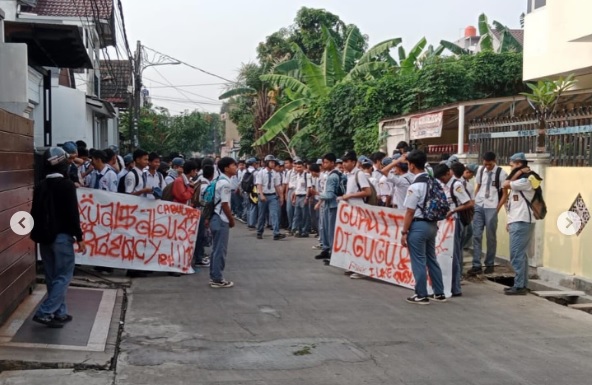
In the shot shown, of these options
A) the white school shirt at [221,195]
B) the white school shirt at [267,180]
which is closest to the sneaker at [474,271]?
the white school shirt at [221,195]

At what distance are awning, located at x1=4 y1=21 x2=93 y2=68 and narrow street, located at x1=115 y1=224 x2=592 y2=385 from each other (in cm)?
540

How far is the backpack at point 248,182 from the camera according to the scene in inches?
663

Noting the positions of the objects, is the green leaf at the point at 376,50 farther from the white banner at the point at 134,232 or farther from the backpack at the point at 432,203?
the backpack at the point at 432,203

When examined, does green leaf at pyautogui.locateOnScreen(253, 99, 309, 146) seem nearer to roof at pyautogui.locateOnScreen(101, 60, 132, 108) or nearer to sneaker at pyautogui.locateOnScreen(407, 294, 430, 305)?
roof at pyautogui.locateOnScreen(101, 60, 132, 108)

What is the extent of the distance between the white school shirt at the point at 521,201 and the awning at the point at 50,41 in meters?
8.04

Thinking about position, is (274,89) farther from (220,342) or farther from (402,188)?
(220,342)

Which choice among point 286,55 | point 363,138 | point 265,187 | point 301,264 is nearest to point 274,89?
point 286,55

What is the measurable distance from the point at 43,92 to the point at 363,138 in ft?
29.2

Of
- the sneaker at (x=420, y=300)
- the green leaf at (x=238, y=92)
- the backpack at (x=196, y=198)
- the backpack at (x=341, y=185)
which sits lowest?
the sneaker at (x=420, y=300)

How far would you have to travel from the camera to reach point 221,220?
30.2 ft

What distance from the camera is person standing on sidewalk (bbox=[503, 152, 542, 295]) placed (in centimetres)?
904

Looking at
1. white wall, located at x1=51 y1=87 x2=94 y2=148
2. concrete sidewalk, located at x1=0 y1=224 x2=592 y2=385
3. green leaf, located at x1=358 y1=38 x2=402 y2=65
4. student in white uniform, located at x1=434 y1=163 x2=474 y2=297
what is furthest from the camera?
green leaf, located at x1=358 y1=38 x2=402 y2=65

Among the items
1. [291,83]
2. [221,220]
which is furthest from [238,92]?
[221,220]

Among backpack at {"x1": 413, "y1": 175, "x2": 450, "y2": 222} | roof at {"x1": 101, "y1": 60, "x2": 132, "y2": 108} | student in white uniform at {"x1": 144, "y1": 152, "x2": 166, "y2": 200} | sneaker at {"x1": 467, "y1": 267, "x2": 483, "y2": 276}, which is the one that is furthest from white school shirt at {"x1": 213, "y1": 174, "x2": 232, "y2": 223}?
roof at {"x1": 101, "y1": 60, "x2": 132, "y2": 108}
